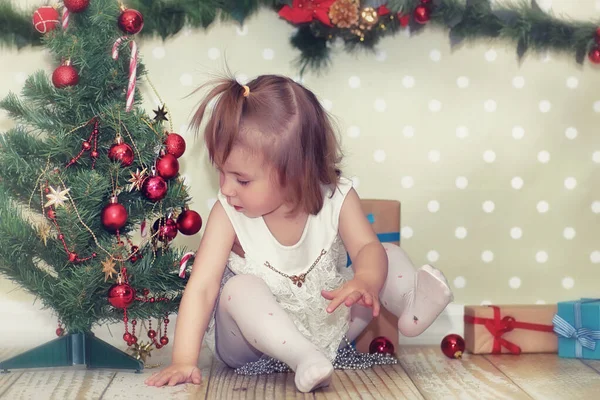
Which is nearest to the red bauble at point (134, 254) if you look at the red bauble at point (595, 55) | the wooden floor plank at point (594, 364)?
the wooden floor plank at point (594, 364)

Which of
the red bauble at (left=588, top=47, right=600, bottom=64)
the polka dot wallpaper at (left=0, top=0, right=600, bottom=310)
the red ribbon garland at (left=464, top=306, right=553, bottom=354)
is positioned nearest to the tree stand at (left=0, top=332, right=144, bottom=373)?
the polka dot wallpaper at (left=0, top=0, right=600, bottom=310)

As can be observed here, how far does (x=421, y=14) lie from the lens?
2.15 metres

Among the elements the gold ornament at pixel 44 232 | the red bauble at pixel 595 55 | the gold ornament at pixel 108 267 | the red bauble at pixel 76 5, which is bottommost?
the gold ornament at pixel 108 267

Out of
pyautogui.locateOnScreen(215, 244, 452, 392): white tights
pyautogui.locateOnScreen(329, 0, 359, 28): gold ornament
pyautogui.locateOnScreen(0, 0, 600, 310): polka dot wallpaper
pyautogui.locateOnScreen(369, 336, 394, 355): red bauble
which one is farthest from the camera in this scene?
pyautogui.locateOnScreen(0, 0, 600, 310): polka dot wallpaper

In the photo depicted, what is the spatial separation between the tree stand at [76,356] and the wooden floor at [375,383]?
0.06 ft

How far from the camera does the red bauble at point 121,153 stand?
1723mm

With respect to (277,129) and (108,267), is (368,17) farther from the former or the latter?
(108,267)

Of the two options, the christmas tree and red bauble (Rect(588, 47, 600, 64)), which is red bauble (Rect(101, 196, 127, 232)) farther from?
red bauble (Rect(588, 47, 600, 64))

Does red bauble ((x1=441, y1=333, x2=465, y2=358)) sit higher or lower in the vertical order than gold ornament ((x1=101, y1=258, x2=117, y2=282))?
lower

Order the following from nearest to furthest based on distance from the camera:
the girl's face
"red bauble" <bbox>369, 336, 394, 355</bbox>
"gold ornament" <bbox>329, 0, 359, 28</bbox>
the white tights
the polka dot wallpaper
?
the white tights < the girl's face < "red bauble" <bbox>369, 336, 394, 355</bbox> < "gold ornament" <bbox>329, 0, 359, 28</bbox> < the polka dot wallpaper

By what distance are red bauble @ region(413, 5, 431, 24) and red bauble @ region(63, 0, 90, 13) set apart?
83 cm

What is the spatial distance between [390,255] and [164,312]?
503mm

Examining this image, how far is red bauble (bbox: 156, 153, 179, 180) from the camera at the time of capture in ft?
5.85

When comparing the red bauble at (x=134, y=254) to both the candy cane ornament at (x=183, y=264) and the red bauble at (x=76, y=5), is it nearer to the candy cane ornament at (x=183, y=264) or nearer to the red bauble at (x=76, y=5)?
the candy cane ornament at (x=183, y=264)
